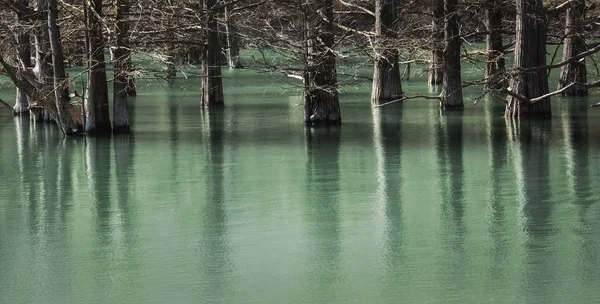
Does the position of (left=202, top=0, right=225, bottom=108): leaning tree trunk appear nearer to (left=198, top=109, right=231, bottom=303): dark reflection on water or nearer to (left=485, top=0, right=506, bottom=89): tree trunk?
(left=198, top=109, right=231, bottom=303): dark reflection on water

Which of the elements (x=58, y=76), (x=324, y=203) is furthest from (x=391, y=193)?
(x=58, y=76)

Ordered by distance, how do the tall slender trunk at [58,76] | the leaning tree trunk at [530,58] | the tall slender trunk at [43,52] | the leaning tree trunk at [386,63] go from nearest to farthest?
1. the tall slender trunk at [58,76]
2. the tall slender trunk at [43,52]
3. the leaning tree trunk at [530,58]
4. the leaning tree trunk at [386,63]

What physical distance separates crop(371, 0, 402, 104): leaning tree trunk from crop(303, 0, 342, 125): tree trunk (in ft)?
10.4

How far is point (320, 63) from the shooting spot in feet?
82.4

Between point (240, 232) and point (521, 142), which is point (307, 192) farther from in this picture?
point (521, 142)

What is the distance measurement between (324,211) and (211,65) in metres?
15.6

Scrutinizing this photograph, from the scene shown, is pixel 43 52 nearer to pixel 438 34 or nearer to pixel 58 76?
pixel 58 76

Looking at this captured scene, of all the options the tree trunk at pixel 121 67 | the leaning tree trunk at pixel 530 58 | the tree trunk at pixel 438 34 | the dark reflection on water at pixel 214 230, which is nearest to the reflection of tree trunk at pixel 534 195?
the leaning tree trunk at pixel 530 58

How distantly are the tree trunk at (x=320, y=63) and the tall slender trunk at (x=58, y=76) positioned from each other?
17.6 ft

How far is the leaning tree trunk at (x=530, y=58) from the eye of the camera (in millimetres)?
27234

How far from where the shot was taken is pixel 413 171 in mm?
19312

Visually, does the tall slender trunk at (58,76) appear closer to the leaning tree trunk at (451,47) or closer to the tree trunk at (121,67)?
the tree trunk at (121,67)

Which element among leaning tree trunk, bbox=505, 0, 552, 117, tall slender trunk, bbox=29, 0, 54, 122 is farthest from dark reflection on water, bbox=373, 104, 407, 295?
tall slender trunk, bbox=29, 0, 54, 122

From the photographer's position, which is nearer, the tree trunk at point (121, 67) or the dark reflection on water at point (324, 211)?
the dark reflection on water at point (324, 211)
